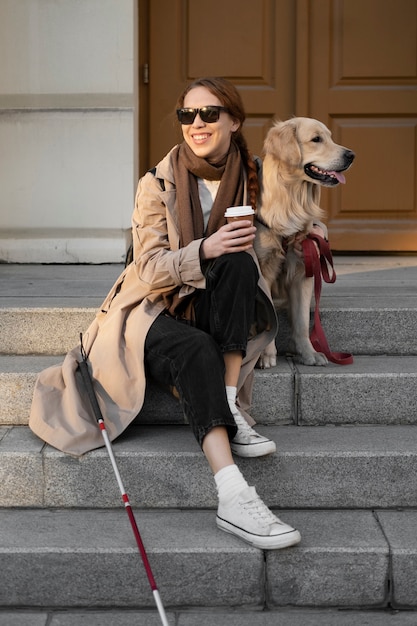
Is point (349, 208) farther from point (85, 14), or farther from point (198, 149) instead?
point (198, 149)

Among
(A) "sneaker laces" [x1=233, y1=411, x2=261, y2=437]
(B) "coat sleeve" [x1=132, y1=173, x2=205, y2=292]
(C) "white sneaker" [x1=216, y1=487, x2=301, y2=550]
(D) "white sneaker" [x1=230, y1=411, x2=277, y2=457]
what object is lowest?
(C) "white sneaker" [x1=216, y1=487, x2=301, y2=550]

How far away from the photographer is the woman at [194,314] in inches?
130

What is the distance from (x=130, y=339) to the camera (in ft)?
11.8

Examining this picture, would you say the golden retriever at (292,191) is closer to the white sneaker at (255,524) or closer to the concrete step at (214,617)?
the white sneaker at (255,524)

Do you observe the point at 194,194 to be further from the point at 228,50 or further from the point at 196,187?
the point at 228,50

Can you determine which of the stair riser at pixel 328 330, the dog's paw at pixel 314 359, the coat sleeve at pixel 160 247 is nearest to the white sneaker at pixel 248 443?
the coat sleeve at pixel 160 247

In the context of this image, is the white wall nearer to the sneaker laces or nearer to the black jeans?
the black jeans

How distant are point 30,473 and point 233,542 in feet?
2.65

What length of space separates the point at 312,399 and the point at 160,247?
2.81 ft

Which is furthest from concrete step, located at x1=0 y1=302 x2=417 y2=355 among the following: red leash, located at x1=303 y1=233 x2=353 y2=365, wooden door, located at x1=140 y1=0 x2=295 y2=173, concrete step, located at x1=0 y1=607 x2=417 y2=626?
wooden door, located at x1=140 y1=0 x2=295 y2=173

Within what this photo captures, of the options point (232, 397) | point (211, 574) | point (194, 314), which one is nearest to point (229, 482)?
point (211, 574)

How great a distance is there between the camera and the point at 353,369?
Answer: 3959 millimetres

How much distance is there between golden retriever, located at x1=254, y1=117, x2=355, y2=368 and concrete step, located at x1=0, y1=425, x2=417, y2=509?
24.2 inches

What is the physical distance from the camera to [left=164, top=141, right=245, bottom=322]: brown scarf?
3.63m
